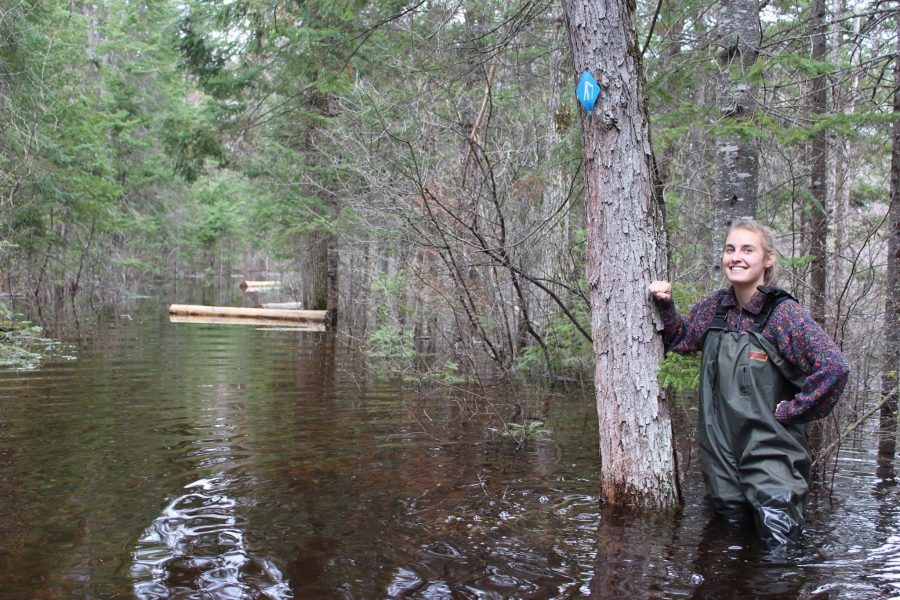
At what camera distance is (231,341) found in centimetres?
1551

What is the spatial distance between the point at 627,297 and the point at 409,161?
4619mm

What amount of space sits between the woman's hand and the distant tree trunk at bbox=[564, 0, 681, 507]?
53mm

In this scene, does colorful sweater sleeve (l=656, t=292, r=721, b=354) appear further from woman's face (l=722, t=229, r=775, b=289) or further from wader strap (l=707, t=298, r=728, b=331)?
woman's face (l=722, t=229, r=775, b=289)

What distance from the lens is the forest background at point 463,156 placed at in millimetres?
6844

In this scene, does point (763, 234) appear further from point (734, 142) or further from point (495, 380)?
point (495, 380)

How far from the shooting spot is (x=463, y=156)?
9414 mm

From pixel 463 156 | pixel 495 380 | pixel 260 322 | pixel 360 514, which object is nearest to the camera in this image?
pixel 360 514

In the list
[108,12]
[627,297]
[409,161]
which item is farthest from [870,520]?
[108,12]

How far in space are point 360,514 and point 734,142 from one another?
4743mm

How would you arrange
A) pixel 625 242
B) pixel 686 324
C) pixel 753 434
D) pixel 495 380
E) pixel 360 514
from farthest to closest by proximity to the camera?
pixel 495 380 < pixel 360 514 < pixel 686 324 < pixel 625 242 < pixel 753 434

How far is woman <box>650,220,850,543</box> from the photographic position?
12.9 ft

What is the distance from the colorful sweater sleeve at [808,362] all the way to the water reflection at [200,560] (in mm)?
2714

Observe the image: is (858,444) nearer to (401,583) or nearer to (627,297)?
(627,297)

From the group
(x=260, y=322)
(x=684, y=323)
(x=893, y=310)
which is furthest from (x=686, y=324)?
(x=260, y=322)
